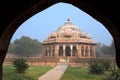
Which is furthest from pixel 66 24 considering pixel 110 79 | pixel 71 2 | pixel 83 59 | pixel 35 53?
pixel 71 2

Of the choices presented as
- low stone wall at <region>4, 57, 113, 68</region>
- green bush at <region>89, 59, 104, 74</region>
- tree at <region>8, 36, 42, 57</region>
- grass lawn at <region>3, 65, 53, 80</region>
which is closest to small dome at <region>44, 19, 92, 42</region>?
low stone wall at <region>4, 57, 113, 68</region>

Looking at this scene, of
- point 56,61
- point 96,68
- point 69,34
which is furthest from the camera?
point 69,34

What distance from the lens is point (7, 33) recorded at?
95.1 inches

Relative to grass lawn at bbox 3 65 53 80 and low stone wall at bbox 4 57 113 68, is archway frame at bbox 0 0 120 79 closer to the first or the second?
grass lawn at bbox 3 65 53 80

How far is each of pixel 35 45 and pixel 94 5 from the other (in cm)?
5915

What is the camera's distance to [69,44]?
36.0 metres

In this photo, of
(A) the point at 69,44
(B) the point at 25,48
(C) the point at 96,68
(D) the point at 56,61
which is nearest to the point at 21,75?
(C) the point at 96,68

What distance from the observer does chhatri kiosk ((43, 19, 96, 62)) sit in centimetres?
3572

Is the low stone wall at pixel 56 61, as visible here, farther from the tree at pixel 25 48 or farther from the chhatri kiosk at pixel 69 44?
the tree at pixel 25 48

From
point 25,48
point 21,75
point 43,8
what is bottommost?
point 21,75

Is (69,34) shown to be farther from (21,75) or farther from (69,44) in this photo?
(21,75)

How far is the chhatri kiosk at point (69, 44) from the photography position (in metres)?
35.7

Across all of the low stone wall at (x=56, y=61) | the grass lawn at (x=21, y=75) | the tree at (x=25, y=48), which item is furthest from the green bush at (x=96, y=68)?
the tree at (x=25, y=48)

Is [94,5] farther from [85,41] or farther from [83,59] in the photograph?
[85,41]
